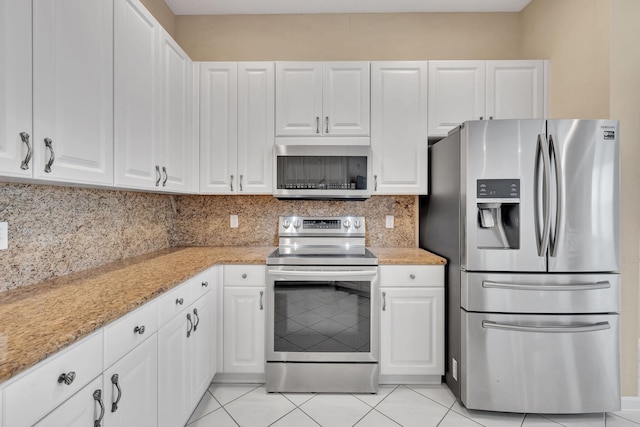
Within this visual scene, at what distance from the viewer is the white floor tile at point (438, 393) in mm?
1990

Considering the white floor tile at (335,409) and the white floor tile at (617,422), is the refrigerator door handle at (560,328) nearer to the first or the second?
the white floor tile at (617,422)

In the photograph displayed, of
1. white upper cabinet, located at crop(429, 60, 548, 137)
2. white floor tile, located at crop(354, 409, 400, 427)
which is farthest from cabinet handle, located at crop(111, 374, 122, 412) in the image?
white upper cabinet, located at crop(429, 60, 548, 137)

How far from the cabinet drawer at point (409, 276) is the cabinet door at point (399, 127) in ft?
2.11

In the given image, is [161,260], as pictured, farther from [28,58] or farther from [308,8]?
[308,8]

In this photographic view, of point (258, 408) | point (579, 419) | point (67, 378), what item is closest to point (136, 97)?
point (67, 378)

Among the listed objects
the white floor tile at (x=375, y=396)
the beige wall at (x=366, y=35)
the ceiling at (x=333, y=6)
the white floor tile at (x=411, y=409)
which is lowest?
the white floor tile at (x=411, y=409)

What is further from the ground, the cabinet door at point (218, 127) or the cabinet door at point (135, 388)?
the cabinet door at point (218, 127)

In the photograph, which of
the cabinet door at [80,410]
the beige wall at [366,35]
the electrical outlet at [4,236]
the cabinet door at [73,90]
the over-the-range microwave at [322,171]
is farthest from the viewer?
the beige wall at [366,35]

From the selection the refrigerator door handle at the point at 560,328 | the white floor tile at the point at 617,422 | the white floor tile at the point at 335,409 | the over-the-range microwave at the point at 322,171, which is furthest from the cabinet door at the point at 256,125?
A: the white floor tile at the point at 617,422

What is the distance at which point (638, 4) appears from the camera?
1861mm

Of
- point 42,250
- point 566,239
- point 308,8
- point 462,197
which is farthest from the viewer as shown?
point 308,8

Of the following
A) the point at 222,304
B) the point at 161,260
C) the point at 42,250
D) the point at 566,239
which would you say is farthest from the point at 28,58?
the point at 566,239

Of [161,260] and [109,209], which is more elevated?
[109,209]

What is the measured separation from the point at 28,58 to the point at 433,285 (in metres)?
2.32
